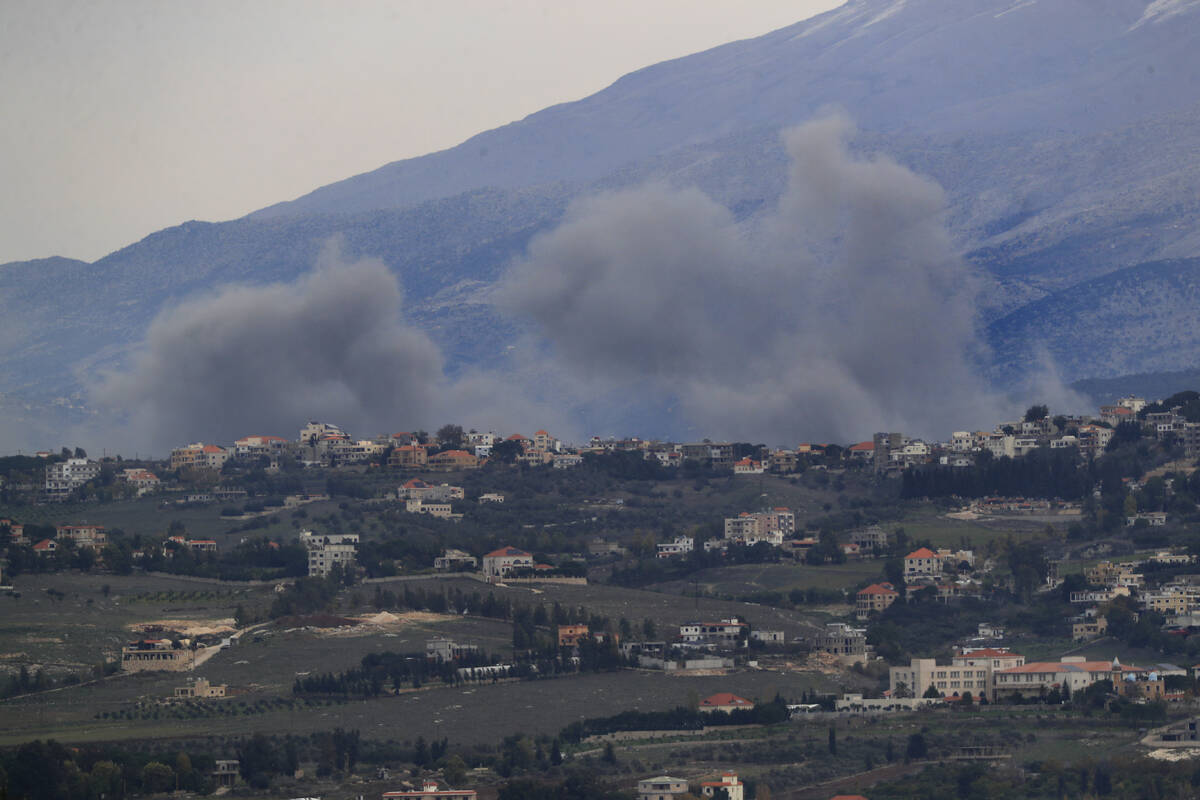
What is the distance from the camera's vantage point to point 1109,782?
2293 inches

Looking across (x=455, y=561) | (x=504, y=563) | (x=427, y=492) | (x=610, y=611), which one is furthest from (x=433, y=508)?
(x=610, y=611)

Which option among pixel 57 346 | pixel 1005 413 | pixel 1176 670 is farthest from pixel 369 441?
pixel 57 346

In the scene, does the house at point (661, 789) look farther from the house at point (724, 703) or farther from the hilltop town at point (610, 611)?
the house at point (724, 703)

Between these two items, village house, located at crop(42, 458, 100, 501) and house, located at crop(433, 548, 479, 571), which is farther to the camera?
village house, located at crop(42, 458, 100, 501)

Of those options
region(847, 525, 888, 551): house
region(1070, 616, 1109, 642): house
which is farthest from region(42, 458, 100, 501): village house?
region(1070, 616, 1109, 642): house

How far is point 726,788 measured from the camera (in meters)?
58.3

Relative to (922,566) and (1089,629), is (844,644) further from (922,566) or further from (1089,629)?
(922,566)

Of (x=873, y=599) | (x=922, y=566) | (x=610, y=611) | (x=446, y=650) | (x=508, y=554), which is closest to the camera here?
(x=446, y=650)

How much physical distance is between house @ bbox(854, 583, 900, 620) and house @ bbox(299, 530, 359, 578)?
15.4 meters

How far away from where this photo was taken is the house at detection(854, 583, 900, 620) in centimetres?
8312

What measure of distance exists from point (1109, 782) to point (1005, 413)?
7703 cm

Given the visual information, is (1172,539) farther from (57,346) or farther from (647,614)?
(57,346)

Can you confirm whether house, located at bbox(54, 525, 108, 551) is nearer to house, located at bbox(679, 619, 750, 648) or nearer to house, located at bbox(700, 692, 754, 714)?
house, located at bbox(679, 619, 750, 648)

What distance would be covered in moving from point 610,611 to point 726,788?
24198 millimetres
